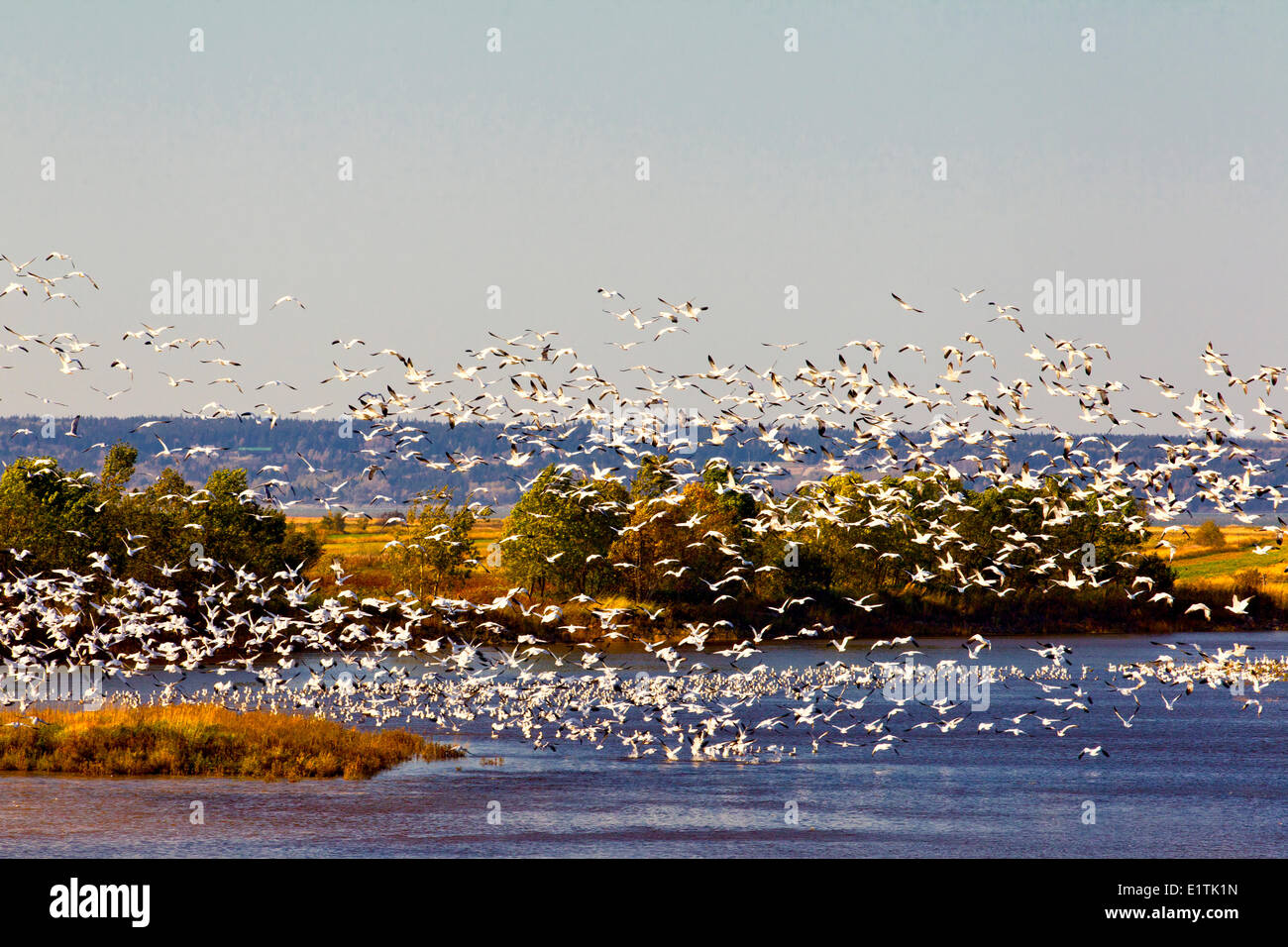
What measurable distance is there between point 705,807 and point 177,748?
18527 millimetres

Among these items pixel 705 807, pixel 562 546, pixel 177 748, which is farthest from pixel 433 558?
pixel 705 807

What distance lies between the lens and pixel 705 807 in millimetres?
50750

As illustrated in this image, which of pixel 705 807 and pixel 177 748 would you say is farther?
pixel 177 748

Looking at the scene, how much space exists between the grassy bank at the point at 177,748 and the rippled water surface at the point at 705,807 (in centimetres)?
83

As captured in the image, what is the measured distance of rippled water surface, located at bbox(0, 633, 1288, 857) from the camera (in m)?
44.4

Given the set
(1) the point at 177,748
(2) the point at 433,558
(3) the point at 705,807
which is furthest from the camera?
(2) the point at 433,558

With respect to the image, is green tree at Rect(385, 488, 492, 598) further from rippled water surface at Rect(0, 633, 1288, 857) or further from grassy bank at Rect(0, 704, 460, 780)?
grassy bank at Rect(0, 704, 460, 780)

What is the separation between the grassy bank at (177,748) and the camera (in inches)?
2096

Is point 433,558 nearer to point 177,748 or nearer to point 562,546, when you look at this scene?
point 562,546

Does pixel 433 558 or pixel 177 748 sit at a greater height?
pixel 433 558

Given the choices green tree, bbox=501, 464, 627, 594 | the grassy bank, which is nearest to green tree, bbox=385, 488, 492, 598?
green tree, bbox=501, 464, 627, 594

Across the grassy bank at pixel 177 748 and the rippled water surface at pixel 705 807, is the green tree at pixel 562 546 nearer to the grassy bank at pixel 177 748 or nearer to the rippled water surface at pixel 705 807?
the rippled water surface at pixel 705 807
